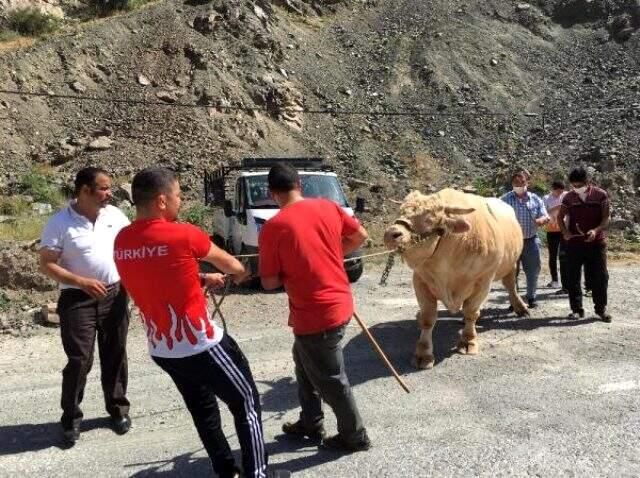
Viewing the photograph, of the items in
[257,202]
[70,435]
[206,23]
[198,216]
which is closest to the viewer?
[70,435]

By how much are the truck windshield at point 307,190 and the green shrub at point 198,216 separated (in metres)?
4.70

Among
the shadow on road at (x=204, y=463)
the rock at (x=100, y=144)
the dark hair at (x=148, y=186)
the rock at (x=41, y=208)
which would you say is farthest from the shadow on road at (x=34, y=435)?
the rock at (x=100, y=144)

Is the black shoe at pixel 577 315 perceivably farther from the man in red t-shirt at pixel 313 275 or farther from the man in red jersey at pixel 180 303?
the man in red jersey at pixel 180 303

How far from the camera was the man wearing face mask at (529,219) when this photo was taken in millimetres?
8016

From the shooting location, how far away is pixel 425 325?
19.6 ft

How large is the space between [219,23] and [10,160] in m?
11.4

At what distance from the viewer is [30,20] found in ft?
78.1

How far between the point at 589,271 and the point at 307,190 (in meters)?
5.28

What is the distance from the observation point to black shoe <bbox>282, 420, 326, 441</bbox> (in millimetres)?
4250

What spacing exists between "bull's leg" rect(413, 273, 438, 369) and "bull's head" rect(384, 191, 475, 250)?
3.08 ft

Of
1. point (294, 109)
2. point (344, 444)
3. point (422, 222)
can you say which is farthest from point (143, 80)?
point (344, 444)

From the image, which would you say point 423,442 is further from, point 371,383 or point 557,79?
point 557,79

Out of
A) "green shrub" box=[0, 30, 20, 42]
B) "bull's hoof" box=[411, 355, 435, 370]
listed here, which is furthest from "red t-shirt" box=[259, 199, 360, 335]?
"green shrub" box=[0, 30, 20, 42]

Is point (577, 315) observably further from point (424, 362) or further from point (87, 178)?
point (87, 178)
